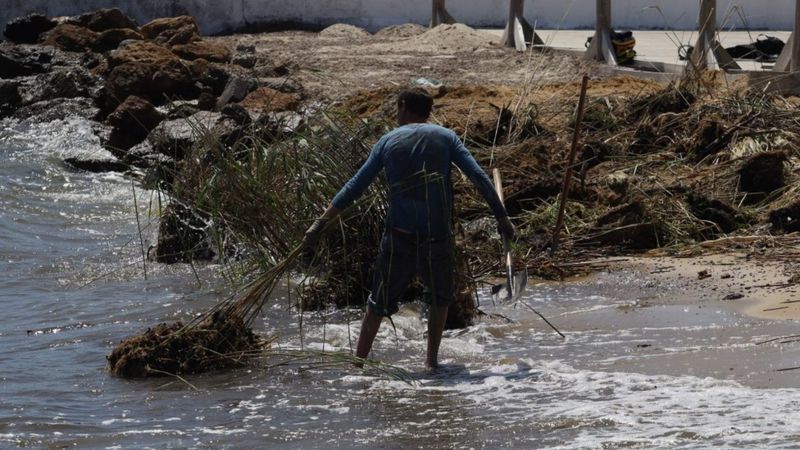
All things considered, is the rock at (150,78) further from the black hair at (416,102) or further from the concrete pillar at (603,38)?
the black hair at (416,102)

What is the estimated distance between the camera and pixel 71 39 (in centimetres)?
2119

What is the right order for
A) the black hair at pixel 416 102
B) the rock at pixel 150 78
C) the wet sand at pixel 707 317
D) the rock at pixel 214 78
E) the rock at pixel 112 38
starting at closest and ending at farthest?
the wet sand at pixel 707 317 < the black hair at pixel 416 102 < the rock at pixel 150 78 < the rock at pixel 214 78 < the rock at pixel 112 38

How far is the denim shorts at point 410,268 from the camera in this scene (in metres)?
6.46

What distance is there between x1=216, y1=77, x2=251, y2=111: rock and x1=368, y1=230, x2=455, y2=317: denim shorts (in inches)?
398

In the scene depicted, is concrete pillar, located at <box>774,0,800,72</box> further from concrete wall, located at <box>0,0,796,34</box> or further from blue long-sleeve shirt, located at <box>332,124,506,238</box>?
concrete wall, located at <box>0,0,796,34</box>

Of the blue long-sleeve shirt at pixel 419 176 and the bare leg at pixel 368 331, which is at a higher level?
the blue long-sleeve shirt at pixel 419 176

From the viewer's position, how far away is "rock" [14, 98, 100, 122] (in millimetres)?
18062

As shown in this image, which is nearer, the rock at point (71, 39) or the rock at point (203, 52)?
the rock at point (203, 52)

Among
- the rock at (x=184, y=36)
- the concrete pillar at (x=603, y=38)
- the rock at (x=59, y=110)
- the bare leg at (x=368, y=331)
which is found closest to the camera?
the bare leg at (x=368, y=331)

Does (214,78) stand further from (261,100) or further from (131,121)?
(261,100)

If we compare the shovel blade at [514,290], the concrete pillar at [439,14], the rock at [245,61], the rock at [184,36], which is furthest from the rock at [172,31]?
the shovel blade at [514,290]

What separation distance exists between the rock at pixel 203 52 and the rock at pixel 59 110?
1.58 metres

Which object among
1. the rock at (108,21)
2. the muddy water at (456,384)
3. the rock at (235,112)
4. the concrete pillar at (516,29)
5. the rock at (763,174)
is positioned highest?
the rock at (108,21)

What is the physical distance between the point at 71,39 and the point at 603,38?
28.7 ft
